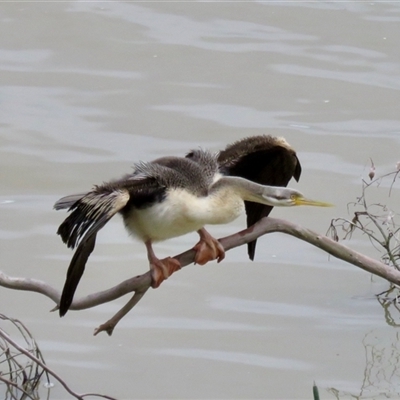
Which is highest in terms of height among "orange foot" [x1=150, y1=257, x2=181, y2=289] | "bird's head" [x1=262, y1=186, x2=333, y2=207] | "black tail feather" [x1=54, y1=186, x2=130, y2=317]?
"bird's head" [x1=262, y1=186, x2=333, y2=207]

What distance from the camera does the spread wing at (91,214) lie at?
234 cm

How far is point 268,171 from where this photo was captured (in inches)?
111

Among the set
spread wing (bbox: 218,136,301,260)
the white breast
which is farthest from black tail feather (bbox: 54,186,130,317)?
spread wing (bbox: 218,136,301,260)

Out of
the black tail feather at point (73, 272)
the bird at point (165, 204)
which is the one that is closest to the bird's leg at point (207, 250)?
the bird at point (165, 204)

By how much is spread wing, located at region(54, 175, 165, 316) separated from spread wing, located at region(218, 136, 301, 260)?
0.33 m

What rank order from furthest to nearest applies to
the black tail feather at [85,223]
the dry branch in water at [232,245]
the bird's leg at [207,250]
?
the bird's leg at [207,250] < the dry branch in water at [232,245] < the black tail feather at [85,223]

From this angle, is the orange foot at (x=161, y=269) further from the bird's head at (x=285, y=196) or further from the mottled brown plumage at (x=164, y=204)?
the bird's head at (x=285, y=196)

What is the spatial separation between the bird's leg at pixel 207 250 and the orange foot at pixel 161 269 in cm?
6

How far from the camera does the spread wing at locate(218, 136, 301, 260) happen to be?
8.98 feet

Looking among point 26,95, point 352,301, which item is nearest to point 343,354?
point 352,301

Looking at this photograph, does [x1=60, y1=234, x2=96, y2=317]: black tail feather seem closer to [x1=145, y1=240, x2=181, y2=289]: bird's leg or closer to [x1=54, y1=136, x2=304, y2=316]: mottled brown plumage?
[x1=54, y1=136, x2=304, y2=316]: mottled brown plumage

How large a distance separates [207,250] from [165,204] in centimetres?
20

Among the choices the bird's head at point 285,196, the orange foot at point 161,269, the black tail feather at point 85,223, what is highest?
the bird's head at point 285,196

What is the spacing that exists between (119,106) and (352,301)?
183cm
